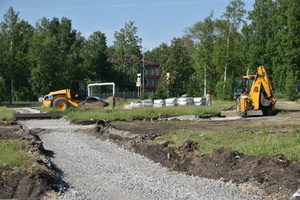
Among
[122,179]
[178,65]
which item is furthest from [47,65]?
[122,179]

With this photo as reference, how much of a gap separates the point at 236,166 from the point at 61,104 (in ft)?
100

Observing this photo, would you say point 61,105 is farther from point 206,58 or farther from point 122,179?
point 122,179

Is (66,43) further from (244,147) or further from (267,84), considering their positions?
(244,147)

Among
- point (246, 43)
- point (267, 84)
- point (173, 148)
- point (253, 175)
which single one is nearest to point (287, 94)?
point (246, 43)

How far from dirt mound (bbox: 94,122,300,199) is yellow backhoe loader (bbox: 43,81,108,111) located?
24.4 meters

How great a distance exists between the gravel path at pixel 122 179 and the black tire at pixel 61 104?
22.8 m

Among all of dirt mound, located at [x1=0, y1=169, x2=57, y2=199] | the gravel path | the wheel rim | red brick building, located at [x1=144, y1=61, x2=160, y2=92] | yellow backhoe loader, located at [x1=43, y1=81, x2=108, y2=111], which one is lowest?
the gravel path

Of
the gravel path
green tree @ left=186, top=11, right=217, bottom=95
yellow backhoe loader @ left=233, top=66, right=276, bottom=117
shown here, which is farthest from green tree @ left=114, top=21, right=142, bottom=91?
the gravel path

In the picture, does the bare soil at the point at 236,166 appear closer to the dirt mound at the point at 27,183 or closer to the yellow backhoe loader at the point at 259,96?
the dirt mound at the point at 27,183

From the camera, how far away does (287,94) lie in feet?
172

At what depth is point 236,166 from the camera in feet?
34.8

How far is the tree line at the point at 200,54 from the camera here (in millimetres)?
57500

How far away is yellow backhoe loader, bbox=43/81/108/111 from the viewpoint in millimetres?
39281

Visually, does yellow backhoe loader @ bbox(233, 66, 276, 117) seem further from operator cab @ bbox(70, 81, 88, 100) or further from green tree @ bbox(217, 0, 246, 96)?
green tree @ bbox(217, 0, 246, 96)
